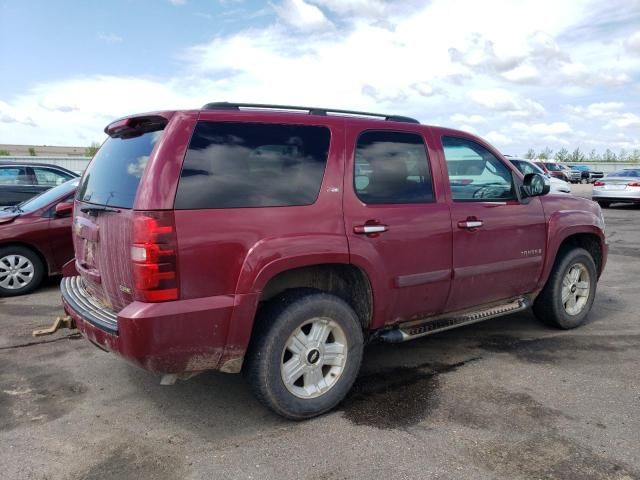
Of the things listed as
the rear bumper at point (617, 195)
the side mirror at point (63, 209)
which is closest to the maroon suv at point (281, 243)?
the side mirror at point (63, 209)

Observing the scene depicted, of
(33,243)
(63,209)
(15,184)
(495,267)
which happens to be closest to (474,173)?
(495,267)

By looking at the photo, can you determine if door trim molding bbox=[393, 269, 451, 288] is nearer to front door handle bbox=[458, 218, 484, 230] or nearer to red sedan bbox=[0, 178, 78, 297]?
front door handle bbox=[458, 218, 484, 230]

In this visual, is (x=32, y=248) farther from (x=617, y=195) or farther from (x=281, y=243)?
(x=617, y=195)

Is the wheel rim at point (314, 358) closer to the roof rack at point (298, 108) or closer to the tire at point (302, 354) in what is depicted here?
the tire at point (302, 354)

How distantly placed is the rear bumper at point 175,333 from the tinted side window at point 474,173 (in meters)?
2.00

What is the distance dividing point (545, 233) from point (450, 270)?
1.25 meters

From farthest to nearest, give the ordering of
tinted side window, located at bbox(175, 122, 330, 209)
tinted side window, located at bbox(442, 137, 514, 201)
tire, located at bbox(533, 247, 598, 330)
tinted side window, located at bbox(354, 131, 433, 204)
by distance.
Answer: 1. tire, located at bbox(533, 247, 598, 330)
2. tinted side window, located at bbox(442, 137, 514, 201)
3. tinted side window, located at bbox(354, 131, 433, 204)
4. tinted side window, located at bbox(175, 122, 330, 209)

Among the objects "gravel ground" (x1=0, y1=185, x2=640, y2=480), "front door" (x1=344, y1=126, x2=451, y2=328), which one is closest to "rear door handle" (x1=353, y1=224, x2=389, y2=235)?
"front door" (x1=344, y1=126, x2=451, y2=328)

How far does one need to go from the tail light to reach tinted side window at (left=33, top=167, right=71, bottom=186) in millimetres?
8815

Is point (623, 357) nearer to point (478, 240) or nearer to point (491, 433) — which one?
point (478, 240)

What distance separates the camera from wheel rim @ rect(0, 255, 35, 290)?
6648mm

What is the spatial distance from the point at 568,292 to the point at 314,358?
3033mm

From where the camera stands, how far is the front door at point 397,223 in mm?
3629

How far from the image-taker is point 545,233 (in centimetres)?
486
